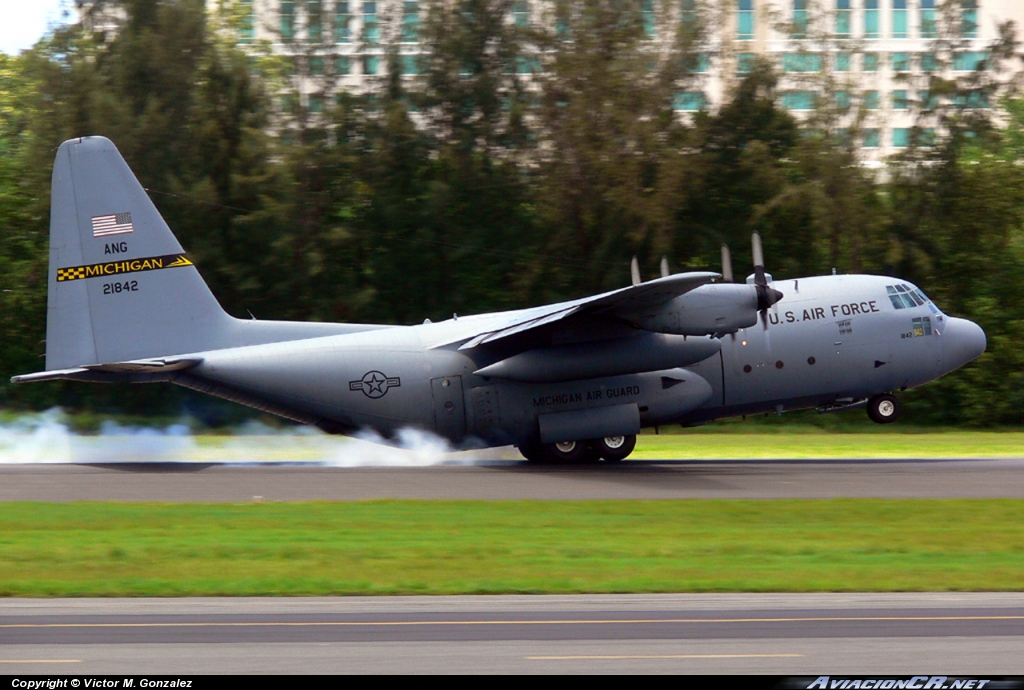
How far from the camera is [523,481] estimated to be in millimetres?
21938

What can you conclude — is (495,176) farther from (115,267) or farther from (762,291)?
(762,291)

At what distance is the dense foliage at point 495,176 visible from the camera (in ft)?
123

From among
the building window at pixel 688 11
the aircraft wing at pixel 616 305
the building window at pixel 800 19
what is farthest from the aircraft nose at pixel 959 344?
the building window at pixel 800 19

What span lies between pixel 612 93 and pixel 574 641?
100 ft

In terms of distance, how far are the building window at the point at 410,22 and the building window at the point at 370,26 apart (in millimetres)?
929

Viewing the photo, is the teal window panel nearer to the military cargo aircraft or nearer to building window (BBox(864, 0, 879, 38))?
building window (BBox(864, 0, 879, 38))

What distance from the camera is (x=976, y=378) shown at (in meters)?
36.9

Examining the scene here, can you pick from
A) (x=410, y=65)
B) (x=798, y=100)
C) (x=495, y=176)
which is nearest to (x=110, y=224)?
(x=495, y=176)

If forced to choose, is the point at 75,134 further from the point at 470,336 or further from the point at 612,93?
the point at 470,336

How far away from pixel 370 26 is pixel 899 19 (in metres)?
49.4

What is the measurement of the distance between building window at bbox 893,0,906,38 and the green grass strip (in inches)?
2610

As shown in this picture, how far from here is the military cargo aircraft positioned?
76.5 feet

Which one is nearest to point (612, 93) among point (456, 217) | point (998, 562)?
point (456, 217)

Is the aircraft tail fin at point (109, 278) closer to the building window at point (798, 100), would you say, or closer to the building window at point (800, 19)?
the building window at point (798, 100)
